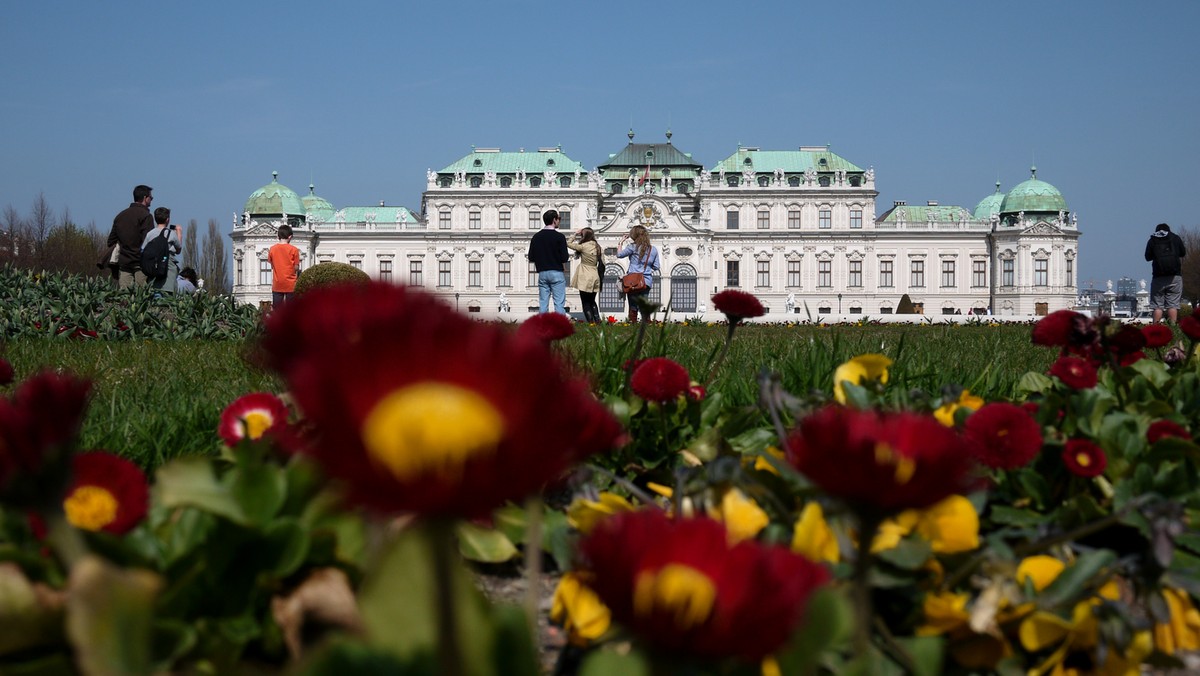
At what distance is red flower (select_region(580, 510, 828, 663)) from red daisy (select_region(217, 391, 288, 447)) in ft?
2.81

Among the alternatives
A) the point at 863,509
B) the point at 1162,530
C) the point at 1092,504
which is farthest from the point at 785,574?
the point at 1092,504

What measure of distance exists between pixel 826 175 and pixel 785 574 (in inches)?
2170

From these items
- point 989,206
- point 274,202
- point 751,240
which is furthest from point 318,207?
point 989,206

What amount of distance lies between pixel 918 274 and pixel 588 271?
45369mm

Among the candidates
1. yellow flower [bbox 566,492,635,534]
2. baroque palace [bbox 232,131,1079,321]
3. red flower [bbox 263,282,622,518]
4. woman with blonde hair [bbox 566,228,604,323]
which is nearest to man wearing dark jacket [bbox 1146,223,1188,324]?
woman with blonde hair [bbox 566,228,604,323]

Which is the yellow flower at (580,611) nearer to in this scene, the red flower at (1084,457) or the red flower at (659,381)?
the red flower at (659,381)

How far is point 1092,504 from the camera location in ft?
4.09

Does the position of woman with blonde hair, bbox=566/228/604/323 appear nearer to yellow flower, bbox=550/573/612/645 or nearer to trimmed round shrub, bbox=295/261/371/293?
trimmed round shrub, bbox=295/261/371/293

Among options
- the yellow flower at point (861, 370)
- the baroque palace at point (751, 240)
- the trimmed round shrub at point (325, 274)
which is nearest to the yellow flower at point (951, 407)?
the yellow flower at point (861, 370)

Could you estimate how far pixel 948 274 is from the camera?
52781 mm

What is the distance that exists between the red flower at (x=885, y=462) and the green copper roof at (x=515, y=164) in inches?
2162

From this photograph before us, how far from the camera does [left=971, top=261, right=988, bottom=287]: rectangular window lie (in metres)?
52.8

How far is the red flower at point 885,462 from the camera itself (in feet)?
1.74

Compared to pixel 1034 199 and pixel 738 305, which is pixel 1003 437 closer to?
pixel 738 305
